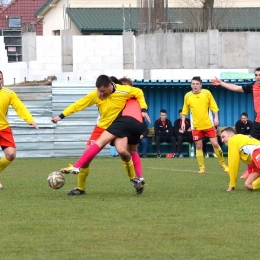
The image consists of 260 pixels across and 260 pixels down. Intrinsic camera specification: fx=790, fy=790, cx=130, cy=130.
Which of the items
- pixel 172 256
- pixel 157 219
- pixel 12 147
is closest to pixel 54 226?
pixel 157 219

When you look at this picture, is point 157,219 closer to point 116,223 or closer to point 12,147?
point 116,223

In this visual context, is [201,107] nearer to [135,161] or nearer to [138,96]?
[135,161]

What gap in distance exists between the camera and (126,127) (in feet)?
35.8

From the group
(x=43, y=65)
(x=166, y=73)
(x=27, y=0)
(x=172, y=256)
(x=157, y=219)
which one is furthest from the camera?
(x=27, y=0)

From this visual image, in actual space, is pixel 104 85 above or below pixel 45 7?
below

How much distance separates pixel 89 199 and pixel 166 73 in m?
18.6

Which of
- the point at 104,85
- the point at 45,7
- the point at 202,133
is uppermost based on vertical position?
the point at 45,7

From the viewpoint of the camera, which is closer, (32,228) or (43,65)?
(32,228)

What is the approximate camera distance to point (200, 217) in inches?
337

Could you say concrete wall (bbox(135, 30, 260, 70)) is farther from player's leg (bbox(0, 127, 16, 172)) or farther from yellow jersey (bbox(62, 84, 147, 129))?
yellow jersey (bbox(62, 84, 147, 129))

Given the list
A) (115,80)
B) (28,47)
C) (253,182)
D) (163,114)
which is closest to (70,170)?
(115,80)

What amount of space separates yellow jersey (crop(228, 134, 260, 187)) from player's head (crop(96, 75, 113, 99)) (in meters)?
1.90

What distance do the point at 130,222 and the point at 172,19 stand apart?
2495 centimetres

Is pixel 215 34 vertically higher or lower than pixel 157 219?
higher
